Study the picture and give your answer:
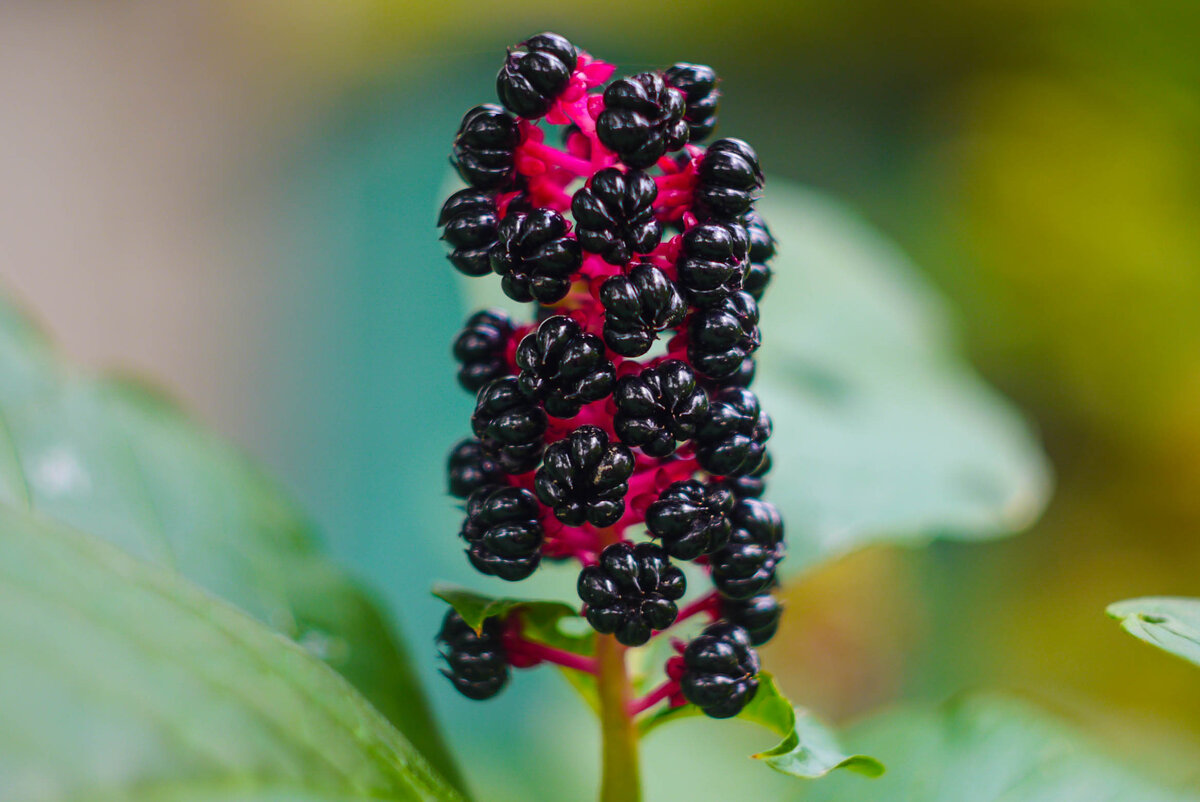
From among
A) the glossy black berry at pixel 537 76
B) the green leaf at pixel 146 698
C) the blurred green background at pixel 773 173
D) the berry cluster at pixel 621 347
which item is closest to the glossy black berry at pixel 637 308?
the berry cluster at pixel 621 347

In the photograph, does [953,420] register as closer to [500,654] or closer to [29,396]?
[500,654]

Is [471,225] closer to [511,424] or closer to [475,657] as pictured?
[511,424]

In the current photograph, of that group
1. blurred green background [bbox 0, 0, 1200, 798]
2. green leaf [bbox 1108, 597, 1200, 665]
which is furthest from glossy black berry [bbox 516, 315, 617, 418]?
blurred green background [bbox 0, 0, 1200, 798]

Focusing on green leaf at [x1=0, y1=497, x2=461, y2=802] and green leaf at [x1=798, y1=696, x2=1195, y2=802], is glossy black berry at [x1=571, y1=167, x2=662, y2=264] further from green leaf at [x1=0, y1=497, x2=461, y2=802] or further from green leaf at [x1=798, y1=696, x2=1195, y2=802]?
green leaf at [x1=798, y1=696, x2=1195, y2=802]

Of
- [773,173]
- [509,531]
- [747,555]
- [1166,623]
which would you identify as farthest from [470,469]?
[773,173]

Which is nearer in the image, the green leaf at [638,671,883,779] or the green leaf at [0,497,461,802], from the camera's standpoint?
the green leaf at [0,497,461,802]

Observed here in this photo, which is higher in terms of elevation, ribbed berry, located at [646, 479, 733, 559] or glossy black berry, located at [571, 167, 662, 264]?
glossy black berry, located at [571, 167, 662, 264]

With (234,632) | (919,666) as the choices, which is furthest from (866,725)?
(919,666)
